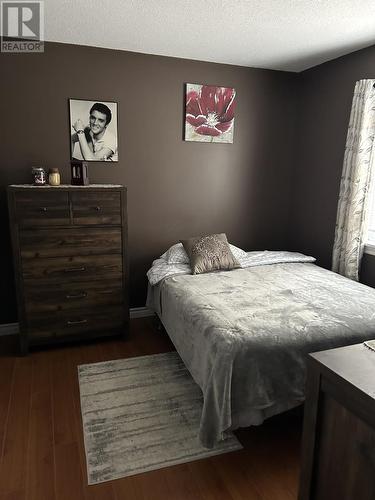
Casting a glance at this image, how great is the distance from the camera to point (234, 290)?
8.32 feet

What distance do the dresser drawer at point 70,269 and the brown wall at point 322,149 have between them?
2058mm

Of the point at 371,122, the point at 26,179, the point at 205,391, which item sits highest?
the point at 371,122

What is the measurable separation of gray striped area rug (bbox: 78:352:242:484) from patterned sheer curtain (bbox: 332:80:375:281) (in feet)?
5.75

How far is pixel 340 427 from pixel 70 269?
225cm

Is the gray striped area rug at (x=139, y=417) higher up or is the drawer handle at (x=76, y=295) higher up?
the drawer handle at (x=76, y=295)

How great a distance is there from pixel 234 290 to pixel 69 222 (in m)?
1.38

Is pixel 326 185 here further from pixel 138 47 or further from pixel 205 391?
pixel 205 391

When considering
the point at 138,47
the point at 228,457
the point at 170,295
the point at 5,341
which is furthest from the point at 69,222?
the point at 228,457

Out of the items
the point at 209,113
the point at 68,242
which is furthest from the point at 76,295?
the point at 209,113

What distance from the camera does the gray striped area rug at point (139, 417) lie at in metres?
1.79

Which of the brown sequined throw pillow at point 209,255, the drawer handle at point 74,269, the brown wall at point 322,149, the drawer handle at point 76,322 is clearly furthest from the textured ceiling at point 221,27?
the drawer handle at point 76,322

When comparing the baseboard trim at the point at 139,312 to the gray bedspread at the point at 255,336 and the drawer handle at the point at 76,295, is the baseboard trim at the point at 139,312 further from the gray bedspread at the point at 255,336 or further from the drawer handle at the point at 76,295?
the gray bedspread at the point at 255,336

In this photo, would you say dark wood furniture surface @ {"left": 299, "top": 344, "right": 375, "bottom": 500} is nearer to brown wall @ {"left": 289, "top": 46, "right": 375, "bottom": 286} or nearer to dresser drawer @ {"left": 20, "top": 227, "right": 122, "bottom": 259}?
dresser drawer @ {"left": 20, "top": 227, "right": 122, "bottom": 259}

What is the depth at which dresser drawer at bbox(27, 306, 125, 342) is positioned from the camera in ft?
9.07
